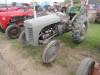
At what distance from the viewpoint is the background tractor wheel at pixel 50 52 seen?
695 cm

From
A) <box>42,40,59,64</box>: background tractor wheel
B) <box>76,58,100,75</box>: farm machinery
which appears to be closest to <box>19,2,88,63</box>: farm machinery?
<box>42,40,59,64</box>: background tractor wheel

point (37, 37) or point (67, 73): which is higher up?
point (37, 37)

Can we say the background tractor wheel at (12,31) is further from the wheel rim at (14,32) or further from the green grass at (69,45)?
the green grass at (69,45)

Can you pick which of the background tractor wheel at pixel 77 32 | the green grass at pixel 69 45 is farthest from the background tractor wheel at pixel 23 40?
the background tractor wheel at pixel 77 32

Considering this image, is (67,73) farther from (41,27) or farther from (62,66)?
(41,27)

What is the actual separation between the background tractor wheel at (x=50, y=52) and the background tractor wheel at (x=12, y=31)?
11.9 feet

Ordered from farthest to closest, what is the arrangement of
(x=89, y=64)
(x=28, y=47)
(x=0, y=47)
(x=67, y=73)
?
(x=0, y=47) → (x=28, y=47) → (x=67, y=73) → (x=89, y=64)

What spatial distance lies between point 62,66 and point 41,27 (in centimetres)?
158

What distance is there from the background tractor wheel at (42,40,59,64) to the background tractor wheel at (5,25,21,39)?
3639mm

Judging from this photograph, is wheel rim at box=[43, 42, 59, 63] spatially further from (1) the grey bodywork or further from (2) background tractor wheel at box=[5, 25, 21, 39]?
(2) background tractor wheel at box=[5, 25, 21, 39]

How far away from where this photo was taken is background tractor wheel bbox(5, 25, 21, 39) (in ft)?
34.7

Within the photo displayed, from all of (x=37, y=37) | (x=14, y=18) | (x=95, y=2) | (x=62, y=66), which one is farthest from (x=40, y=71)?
(x=95, y=2)

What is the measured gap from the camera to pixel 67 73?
6.60 meters

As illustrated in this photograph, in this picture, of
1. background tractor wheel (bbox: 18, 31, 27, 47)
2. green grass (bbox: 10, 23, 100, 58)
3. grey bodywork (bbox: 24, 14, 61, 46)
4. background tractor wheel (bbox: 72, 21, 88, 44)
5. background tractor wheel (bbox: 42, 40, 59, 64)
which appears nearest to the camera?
background tractor wheel (bbox: 42, 40, 59, 64)
